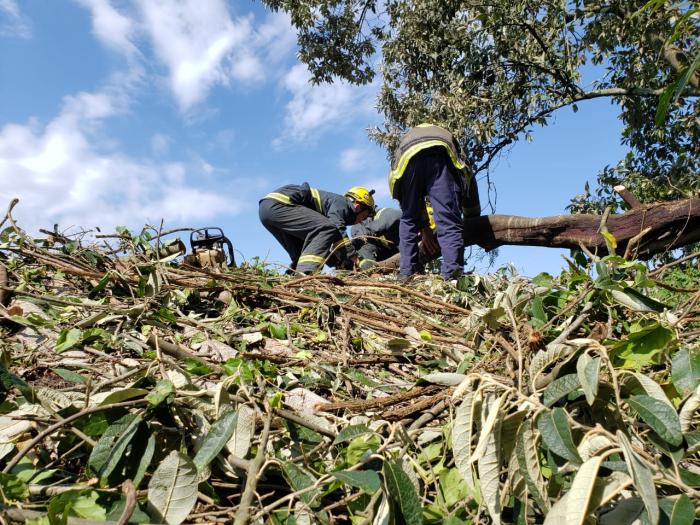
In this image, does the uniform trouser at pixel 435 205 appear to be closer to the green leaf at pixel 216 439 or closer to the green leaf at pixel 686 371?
the green leaf at pixel 686 371

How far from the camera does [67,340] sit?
1728 millimetres

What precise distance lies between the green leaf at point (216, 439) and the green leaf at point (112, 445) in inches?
5.9

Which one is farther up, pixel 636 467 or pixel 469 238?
pixel 469 238

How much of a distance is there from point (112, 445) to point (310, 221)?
5244 millimetres

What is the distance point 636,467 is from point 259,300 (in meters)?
2.09

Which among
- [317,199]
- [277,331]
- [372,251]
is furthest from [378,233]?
[277,331]

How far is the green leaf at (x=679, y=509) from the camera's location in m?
0.80

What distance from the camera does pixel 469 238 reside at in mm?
4688

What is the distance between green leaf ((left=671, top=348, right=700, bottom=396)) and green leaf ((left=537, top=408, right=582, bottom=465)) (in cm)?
31

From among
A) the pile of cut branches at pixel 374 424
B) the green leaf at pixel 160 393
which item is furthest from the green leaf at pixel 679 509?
the green leaf at pixel 160 393

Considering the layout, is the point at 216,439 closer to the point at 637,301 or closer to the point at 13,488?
the point at 13,488

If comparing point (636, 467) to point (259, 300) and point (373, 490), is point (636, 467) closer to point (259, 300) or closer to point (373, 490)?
point (373, 490)

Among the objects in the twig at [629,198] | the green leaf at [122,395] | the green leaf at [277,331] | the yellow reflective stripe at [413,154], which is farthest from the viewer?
the yellow reflective stripe at [413,154]

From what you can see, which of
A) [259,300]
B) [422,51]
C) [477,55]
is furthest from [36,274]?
[422,51]
